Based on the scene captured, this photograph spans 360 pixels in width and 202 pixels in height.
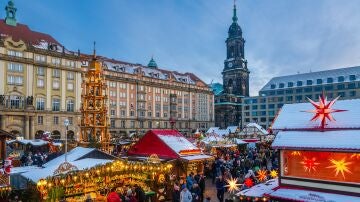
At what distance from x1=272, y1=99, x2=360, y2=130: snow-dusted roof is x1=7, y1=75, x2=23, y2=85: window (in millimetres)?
52538

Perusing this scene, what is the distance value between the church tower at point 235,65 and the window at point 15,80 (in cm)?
8473

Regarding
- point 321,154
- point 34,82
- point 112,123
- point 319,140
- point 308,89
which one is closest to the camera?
point 319,140

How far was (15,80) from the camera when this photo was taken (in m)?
56.6

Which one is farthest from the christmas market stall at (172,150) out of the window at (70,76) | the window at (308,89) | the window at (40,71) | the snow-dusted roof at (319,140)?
the window at (308,89)

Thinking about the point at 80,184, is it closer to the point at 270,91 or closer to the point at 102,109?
the point at 102,109

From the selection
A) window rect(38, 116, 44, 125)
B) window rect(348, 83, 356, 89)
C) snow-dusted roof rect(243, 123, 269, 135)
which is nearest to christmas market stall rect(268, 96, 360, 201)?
snow-dusted roof rect(243, 123, 269, 135)

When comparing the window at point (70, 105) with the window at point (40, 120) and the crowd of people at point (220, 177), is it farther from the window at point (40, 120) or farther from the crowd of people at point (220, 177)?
the crowd of people at point (220, 177)

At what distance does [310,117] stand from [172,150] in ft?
39.1

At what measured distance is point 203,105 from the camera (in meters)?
110

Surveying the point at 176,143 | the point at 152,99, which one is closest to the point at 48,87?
the point at 152,99

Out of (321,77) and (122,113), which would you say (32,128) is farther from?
(321,77)

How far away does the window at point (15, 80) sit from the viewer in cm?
5594

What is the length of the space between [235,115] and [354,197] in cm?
12095

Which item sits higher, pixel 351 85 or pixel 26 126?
pixel 351 85
